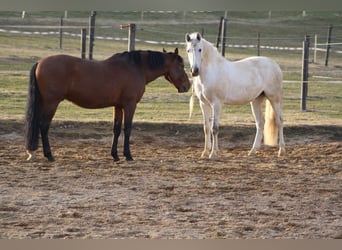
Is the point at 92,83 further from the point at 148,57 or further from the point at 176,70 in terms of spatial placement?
the point at 176,70

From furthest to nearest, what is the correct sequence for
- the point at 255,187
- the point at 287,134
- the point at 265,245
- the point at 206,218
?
the point at 287,134, the point at 255,187, the point at 206,218, the point at 265,245

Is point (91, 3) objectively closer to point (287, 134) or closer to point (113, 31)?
point (287, 134)

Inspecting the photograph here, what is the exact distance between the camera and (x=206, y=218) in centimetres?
586

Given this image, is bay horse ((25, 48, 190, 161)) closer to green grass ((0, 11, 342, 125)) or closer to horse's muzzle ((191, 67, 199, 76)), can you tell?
horse's muzzle ((191, 67, 199, 76))

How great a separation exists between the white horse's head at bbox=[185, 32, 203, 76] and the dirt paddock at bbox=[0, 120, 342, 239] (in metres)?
1.29

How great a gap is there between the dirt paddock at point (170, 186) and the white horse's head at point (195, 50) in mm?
1288

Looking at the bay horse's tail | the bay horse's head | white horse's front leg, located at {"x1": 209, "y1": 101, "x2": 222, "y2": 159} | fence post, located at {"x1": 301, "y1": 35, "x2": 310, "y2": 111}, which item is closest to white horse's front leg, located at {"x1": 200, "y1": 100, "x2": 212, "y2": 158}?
white horse's front leg, located at {"x1": 209, "y1": 101, "x2": 222, "y2": 159}

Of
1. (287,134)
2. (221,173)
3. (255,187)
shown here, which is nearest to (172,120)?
(287,134)

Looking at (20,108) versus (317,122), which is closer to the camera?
(317,122)

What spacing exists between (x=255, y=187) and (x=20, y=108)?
23.7 feet

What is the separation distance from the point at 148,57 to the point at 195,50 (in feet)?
2.27

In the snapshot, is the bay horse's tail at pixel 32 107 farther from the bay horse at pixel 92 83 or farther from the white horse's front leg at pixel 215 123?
the white horse's front leg at pixel 215 123

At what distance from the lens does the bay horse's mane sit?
9.37 meters

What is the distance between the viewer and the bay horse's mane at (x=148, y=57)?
9367mm
